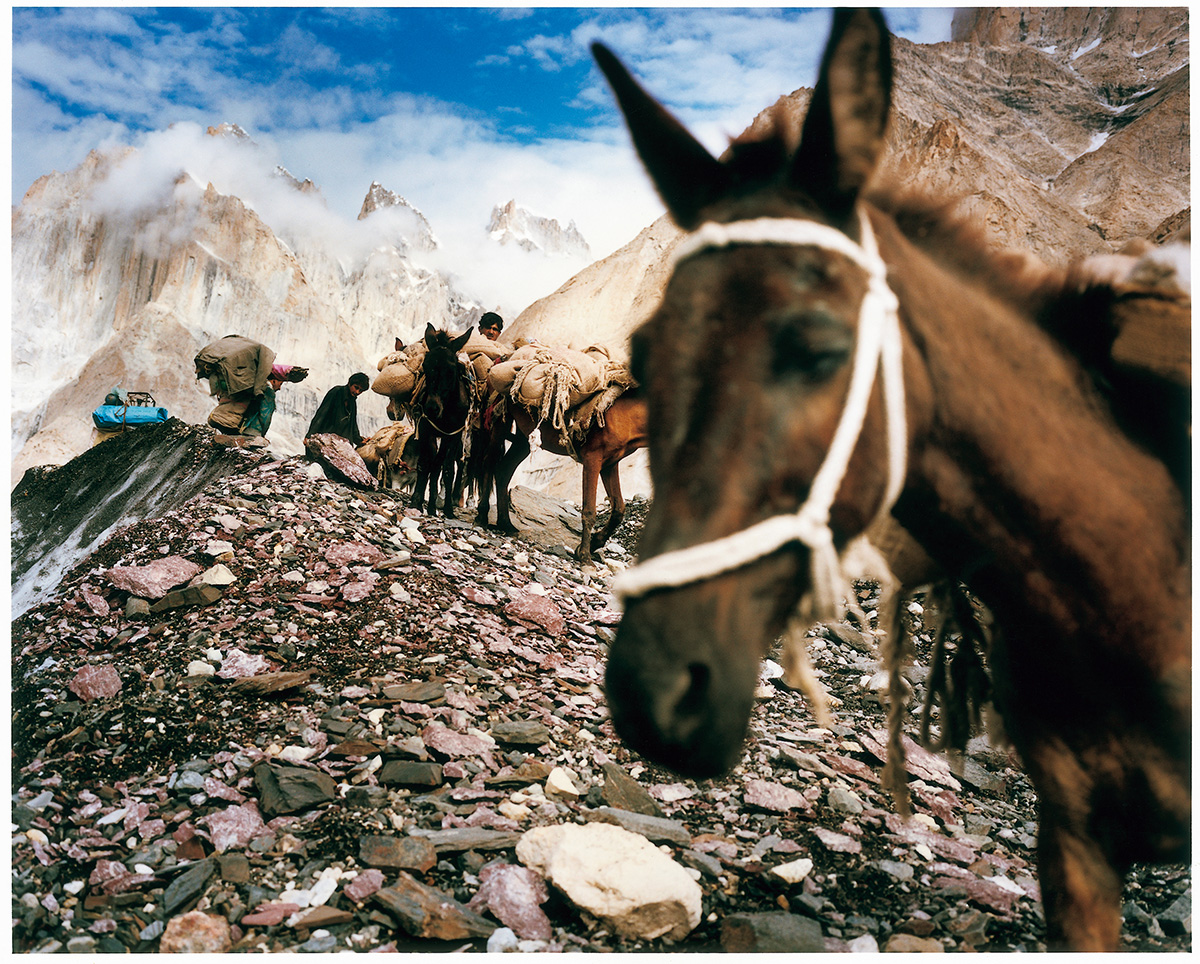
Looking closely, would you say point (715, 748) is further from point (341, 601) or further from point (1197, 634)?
point (341, 601)

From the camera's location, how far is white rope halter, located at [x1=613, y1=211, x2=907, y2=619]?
94 centimetres

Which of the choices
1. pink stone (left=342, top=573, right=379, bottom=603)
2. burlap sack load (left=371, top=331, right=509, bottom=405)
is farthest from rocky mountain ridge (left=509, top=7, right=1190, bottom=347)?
pink stone (left=342, top=573, right=379, bottom=603)

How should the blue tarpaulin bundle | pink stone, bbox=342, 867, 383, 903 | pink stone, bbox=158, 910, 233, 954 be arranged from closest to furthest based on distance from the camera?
pink stone, bbox=158, 910, 233, 954, pink stone, bbox=342, 867, 383, 903, the blue tarpaulin bundle

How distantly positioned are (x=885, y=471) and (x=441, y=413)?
7.94m

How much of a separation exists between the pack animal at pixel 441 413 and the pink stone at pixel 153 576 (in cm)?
347

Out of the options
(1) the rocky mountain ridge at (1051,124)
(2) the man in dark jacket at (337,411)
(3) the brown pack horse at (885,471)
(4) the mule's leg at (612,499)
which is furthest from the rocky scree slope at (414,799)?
(1) the rocky mountain ridge at (1051,124)

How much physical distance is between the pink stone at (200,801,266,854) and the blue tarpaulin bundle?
1239 centimetres

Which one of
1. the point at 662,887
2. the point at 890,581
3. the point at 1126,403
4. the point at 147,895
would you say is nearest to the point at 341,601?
the point at 147,895

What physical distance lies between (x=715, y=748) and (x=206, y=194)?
51561 millimetres

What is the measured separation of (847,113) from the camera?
104cm

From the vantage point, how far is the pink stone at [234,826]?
266 centimetres

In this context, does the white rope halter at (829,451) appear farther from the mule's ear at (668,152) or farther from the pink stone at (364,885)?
the pink stone at (364,885)

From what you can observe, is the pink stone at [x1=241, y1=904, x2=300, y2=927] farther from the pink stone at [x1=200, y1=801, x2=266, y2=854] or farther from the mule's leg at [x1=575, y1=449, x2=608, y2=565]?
the mule's leg at [x1=575, y1=449, x2=608, y2=565]

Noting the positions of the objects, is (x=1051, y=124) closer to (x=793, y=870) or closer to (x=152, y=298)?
(x=793, y=870)
